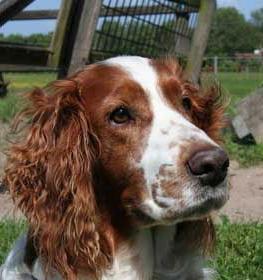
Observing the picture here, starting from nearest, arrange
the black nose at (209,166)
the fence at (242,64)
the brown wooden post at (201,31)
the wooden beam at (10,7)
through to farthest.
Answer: the black nose at (209,166) < the wooden beam at (10,7) < the brown wooden post at (201,31) < the fence at (242,64)

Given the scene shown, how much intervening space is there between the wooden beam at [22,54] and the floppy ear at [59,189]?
9.69 ft

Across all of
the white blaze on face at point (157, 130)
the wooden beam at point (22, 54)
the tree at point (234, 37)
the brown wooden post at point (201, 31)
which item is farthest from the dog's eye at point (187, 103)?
the tree at point (234, 37)

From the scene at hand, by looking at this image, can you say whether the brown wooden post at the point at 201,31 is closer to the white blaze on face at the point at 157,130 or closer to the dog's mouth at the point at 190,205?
the white blaze on face at the point at 157,130

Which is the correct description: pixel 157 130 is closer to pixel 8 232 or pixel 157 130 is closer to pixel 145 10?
pixel 8 232

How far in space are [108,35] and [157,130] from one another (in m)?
3.43

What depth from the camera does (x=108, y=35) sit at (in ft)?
22.3

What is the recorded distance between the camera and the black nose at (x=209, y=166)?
10.3 ft

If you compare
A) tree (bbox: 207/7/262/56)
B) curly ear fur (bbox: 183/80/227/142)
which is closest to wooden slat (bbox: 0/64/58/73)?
curly ear fur (bbox: 183/80/227/142)

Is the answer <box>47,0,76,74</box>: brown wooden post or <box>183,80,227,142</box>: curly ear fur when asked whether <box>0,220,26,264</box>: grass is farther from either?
<box>183,80,227,142</box>: curly ear fur

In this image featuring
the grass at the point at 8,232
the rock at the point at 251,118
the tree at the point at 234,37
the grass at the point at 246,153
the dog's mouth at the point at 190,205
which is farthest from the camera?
the tree at the point at 234,37

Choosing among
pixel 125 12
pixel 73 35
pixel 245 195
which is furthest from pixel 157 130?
pixel 245 195

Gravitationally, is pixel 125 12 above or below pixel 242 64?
below

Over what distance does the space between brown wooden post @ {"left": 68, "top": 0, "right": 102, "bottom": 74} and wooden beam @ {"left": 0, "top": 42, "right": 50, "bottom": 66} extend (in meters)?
0.40

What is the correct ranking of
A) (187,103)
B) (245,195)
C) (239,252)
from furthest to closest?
(245,195) < (239,252) < (187,103)
